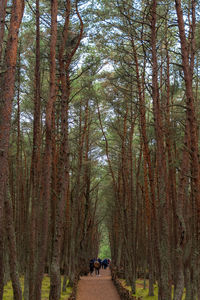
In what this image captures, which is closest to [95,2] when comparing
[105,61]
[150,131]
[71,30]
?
[71,30]

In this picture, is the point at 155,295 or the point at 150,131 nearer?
the point at 150,131

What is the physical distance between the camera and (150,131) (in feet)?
44.6

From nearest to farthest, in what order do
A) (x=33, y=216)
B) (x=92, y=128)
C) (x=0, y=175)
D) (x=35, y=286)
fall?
1. (x=0, y=175)
2. (x=35, y=286)
3. (x=33, y=216)
4. (x=92, y=128)

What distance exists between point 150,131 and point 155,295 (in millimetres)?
7289

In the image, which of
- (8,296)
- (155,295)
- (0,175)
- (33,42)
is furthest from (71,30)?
(155,295)

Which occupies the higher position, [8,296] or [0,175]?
[0,175]

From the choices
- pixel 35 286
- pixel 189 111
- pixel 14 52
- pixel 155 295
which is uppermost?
pixel 14 52

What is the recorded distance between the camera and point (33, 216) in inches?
387

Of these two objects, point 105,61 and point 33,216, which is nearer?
point 33,216

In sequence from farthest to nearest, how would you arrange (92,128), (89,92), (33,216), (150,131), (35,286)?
1. (92,128)
2. (89,92)
3. (150,131)
4. (33,216)
5. (35,286)

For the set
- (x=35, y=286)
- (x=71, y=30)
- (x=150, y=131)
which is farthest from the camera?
(x=150, y=131)

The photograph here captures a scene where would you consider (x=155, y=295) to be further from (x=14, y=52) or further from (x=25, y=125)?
(x=14, y=52)

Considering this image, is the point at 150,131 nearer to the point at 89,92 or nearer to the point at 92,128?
the point at 89,92

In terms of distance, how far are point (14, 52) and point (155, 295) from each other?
41.1 feet
